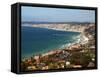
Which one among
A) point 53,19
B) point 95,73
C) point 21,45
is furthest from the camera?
point 95,73

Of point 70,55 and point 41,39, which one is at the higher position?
point 41,39

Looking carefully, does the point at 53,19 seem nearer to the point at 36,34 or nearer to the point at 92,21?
the point at 36,34

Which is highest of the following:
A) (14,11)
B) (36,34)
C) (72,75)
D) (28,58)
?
(14,11)

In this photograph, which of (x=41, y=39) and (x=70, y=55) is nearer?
(x=41, y=39)

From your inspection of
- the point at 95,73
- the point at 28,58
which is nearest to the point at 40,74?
the point at 28,58
